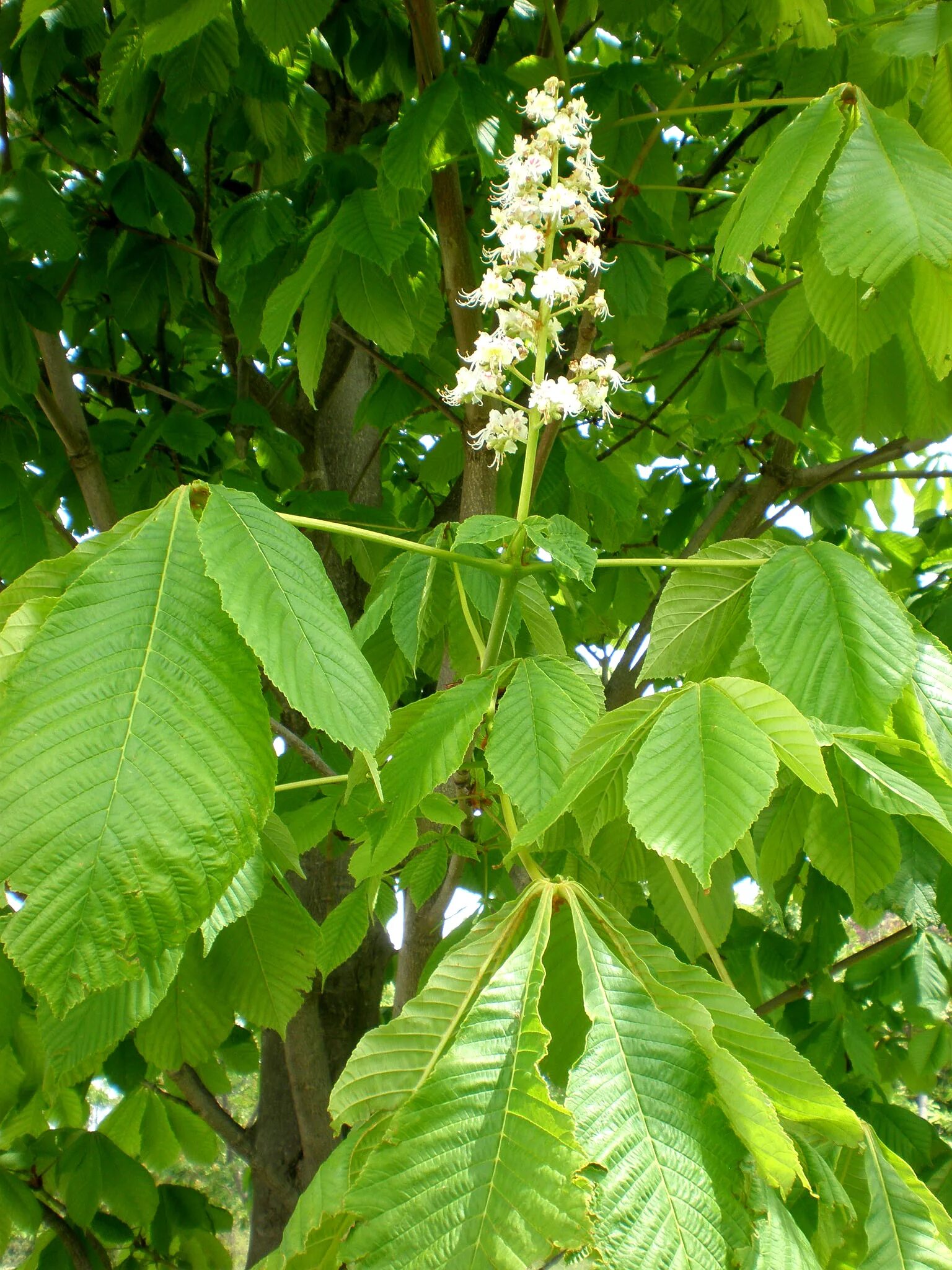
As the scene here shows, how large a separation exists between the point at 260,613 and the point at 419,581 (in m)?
0.64

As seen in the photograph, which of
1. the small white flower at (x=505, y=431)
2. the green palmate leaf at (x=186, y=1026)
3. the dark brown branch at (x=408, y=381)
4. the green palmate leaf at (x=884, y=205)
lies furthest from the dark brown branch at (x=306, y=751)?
the green palmate leaf at (x=884, y=205)

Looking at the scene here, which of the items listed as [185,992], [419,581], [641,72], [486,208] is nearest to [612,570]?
[486,208]

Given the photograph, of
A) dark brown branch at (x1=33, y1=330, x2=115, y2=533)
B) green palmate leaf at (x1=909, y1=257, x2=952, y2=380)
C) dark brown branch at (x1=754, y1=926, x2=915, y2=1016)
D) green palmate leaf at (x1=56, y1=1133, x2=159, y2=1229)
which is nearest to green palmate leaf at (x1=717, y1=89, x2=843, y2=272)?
green palmate leaf at (x1=909, y1=257, x2=952, y2=380)

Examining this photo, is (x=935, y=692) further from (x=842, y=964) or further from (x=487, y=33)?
(x=842, y=964)

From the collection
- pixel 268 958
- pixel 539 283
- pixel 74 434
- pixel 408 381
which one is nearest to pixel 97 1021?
pixel 268 958

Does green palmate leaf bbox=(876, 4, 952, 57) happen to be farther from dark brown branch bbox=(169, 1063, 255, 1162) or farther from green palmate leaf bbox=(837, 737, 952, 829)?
dark brown branch bbox=(169, 1063, 255, 1162)

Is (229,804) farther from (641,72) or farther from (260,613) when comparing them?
(641,72)

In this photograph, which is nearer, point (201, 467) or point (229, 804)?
point (229, 804)

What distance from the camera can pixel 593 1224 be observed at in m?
0.63

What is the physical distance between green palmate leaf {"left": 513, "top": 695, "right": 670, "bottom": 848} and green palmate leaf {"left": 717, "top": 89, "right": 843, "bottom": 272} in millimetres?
625

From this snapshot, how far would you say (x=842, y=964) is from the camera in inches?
105

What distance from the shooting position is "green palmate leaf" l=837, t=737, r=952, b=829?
0.77 meters

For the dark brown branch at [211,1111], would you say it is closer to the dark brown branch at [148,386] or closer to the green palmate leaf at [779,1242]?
the dark brown branch at [148,386]

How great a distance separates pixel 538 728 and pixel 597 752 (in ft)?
0.53
